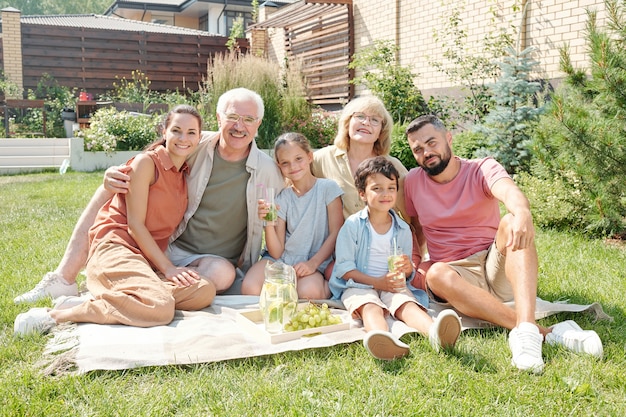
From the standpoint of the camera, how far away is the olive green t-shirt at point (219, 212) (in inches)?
153

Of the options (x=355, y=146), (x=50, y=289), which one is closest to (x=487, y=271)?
(x=355, y=146)

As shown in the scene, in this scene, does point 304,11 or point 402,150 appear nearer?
point 402,150

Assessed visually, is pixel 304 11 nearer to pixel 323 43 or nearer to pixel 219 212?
pixel 323 43

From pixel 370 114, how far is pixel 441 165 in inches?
27.3

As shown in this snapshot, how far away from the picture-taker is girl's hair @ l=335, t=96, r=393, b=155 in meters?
3.90

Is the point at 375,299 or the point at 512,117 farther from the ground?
the point at 512,117

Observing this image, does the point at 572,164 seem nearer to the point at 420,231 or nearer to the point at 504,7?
the point at 420,231

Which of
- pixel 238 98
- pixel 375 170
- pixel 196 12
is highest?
pixel 196 12

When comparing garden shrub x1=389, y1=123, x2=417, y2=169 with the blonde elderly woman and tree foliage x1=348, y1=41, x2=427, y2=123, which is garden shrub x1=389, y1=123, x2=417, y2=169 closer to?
tree foliage x1=348, y1=41, x2=427, y2=123

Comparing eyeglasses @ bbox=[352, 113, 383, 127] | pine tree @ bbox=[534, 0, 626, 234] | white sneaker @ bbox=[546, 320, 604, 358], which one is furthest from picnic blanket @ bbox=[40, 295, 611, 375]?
pine tree @ bbox=[534, 0, 626, 234]

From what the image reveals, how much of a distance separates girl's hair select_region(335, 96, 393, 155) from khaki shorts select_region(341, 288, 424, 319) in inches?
44.0

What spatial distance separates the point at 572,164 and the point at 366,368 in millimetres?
3585

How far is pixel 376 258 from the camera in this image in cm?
353

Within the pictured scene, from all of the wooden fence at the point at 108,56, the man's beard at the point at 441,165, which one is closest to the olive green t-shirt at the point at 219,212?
the man's beard at the point at 441,165
